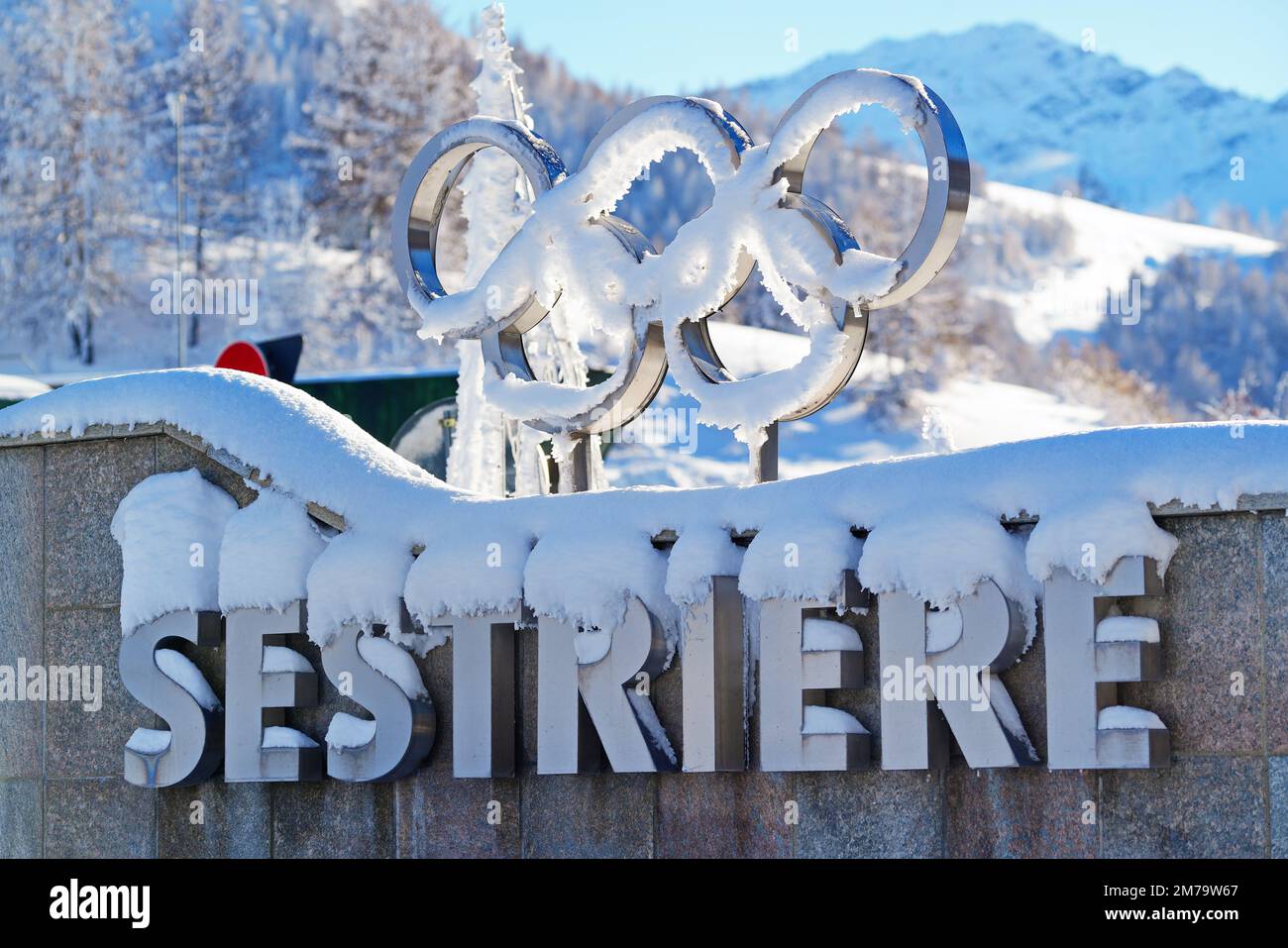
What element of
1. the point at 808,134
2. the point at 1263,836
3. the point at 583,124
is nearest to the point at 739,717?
the point at 1263,836

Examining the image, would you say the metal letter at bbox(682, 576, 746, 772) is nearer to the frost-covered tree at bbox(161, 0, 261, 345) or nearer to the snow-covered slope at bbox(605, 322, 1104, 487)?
the snow-covered slope at bbox(605, 322, 1104, 487)

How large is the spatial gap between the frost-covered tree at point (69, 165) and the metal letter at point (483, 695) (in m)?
57.2

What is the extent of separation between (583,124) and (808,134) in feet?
379

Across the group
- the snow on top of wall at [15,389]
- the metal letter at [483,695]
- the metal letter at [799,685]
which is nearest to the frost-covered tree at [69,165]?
the snow on top of wall at [15,389]

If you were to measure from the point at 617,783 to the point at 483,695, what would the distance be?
0.78 m

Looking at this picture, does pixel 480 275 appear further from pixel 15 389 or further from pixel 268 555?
pixel 15 389

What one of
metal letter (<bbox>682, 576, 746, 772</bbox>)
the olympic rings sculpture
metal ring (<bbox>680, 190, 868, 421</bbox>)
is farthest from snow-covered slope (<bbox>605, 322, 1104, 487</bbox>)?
metal letter (<bbox>682, 576, 746, 772</bbox>)

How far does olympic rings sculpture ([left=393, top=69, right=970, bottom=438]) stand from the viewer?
8680 millimetres

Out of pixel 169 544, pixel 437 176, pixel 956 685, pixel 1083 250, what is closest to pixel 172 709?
pixel 169 544

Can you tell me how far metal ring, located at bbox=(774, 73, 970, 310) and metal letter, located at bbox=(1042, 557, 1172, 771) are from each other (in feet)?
5.74

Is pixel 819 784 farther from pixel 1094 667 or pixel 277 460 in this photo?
pixel 277 460

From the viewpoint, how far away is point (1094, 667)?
734 cm

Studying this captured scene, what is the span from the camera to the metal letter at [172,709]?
9.36 meters

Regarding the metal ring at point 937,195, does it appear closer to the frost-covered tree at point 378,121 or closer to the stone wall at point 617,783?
the stone wall at point 617,783
